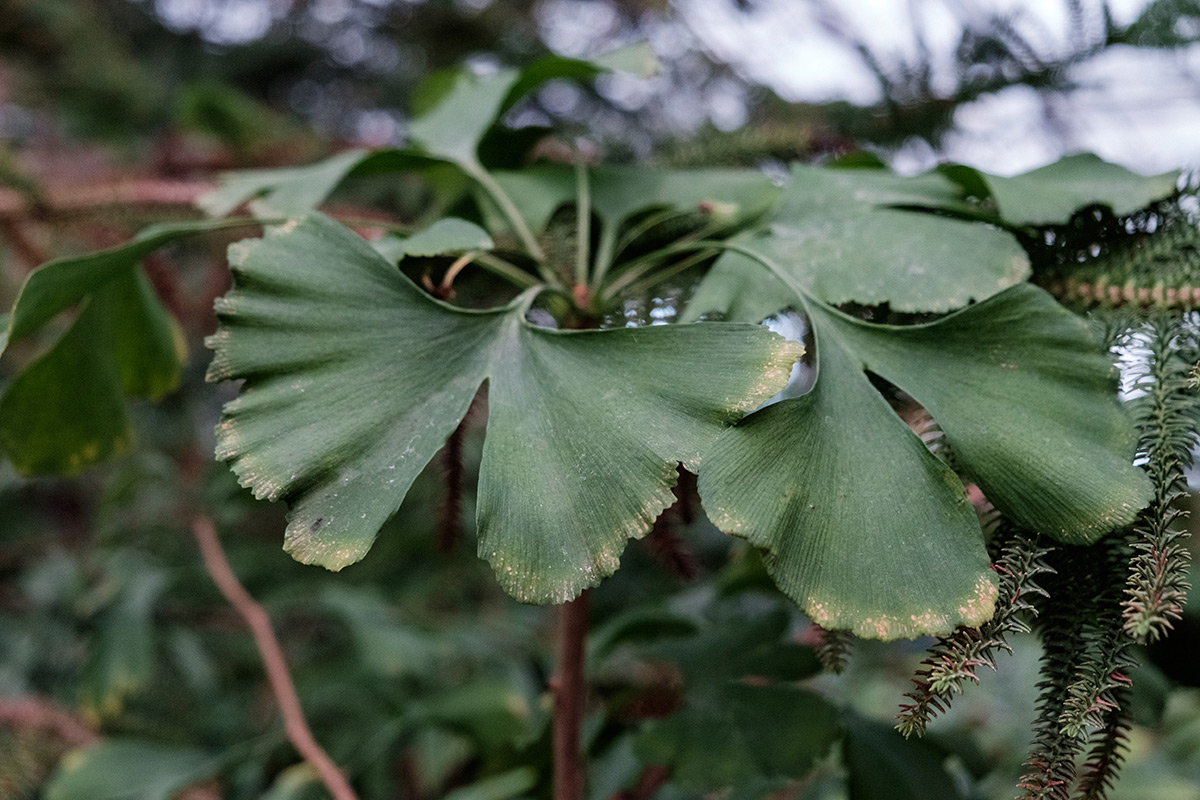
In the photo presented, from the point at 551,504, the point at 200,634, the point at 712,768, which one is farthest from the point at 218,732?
the point at 551,504

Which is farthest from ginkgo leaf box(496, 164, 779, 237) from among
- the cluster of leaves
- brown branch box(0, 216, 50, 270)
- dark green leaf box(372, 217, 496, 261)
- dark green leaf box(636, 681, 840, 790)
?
brown branch box(0, 216, 50, 270)

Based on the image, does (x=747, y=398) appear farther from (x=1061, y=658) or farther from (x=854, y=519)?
(x=1061, y=658)

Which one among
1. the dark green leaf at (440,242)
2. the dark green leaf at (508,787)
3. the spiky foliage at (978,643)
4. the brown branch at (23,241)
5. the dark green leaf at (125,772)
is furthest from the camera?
the brown branch at (23,241)

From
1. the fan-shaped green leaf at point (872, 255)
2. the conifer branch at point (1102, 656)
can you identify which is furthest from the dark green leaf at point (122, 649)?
the conifer branch at point (1102, 656)

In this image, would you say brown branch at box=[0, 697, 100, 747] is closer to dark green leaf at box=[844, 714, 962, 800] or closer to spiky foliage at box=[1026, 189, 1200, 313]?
dark green leaf at box=[844, 714, 962, 800]

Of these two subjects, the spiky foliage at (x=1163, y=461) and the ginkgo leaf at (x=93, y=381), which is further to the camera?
the ginkgo leaf at (x=93, y=381)

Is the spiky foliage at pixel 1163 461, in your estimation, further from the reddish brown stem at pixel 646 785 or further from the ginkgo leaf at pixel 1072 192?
the reddish brown stem at pixel 646 785

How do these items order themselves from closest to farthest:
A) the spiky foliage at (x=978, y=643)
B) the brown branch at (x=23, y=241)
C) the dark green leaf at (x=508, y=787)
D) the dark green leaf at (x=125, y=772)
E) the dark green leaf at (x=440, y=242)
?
the spiky foliage at (x=978, y=643)
the dark green leaf at (x=440, y=242)
the dark green leaf at (x=508, y=787)
the dark green leaf at (x=125, y=772)
the brown branch at (x=23, y=241)
